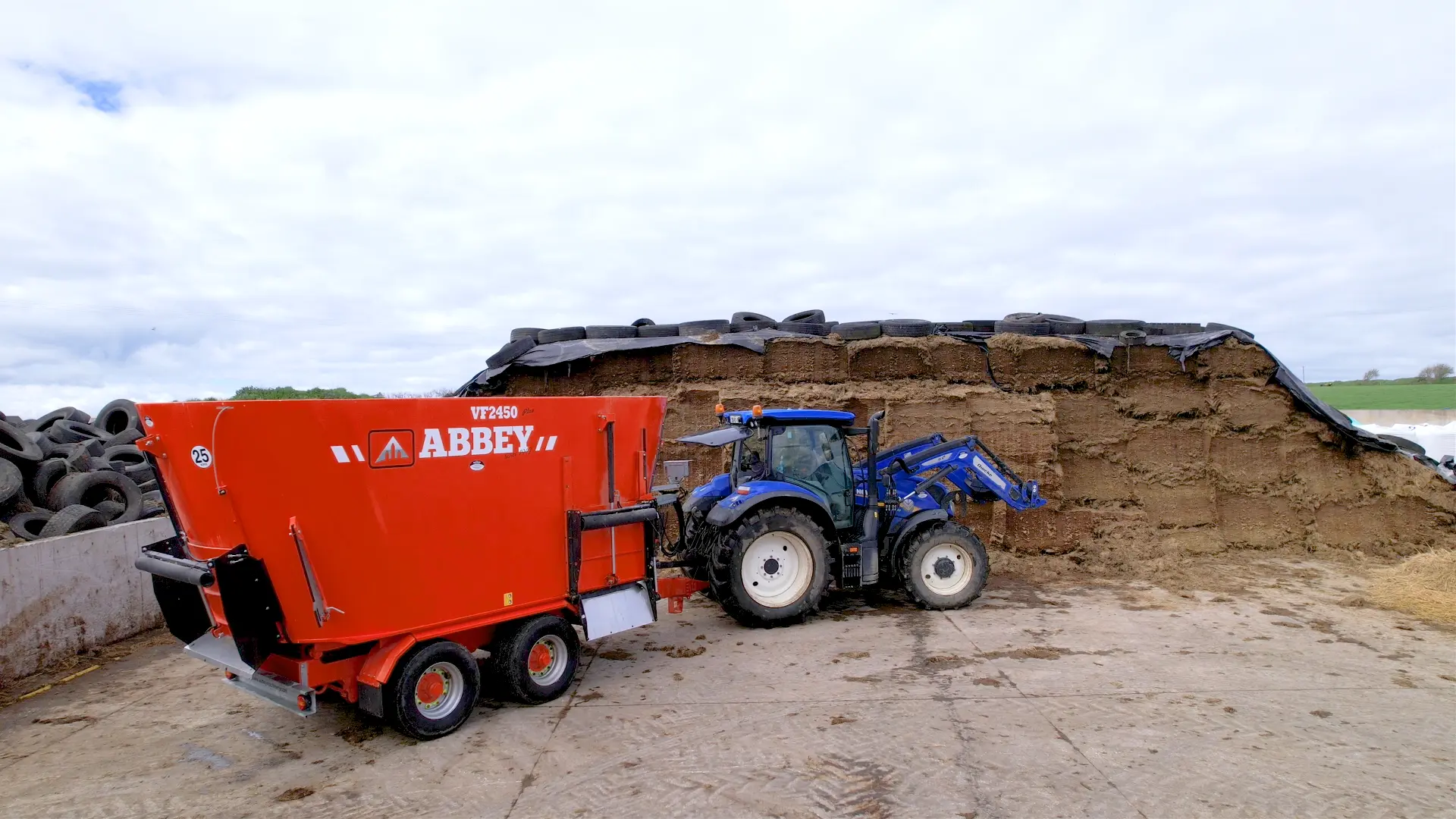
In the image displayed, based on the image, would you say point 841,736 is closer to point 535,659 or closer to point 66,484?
point 535,659

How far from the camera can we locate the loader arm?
8992 mm

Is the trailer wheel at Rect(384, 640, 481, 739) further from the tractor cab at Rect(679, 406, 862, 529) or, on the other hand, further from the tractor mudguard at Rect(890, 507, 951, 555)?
the tractor mudguard at Rect(890, 507, 951, 555)

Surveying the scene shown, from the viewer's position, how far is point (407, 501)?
17.0ft

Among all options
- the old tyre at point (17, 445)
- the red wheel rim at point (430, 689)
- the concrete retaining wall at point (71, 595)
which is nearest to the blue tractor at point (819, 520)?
the red wheel rim at point (430, 689)

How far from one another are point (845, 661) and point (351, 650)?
148 inches

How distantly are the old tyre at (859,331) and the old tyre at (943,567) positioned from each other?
12.3 feet

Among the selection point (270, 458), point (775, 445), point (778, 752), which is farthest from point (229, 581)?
point (775, 445)

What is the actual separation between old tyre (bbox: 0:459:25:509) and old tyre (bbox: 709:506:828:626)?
25.0ft

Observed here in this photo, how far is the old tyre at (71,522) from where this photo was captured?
8031mm

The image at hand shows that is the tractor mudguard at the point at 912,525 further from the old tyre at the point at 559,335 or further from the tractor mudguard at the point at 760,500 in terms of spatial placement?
the old tyre at the point at 559,335

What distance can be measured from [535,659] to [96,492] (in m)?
7.33

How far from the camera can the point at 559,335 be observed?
12.1m

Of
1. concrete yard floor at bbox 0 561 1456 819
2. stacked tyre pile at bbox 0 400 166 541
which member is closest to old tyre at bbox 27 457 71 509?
stacked tyre pile at bbox 0 400 166 541

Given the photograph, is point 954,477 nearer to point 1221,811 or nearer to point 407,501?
point 1221,811
